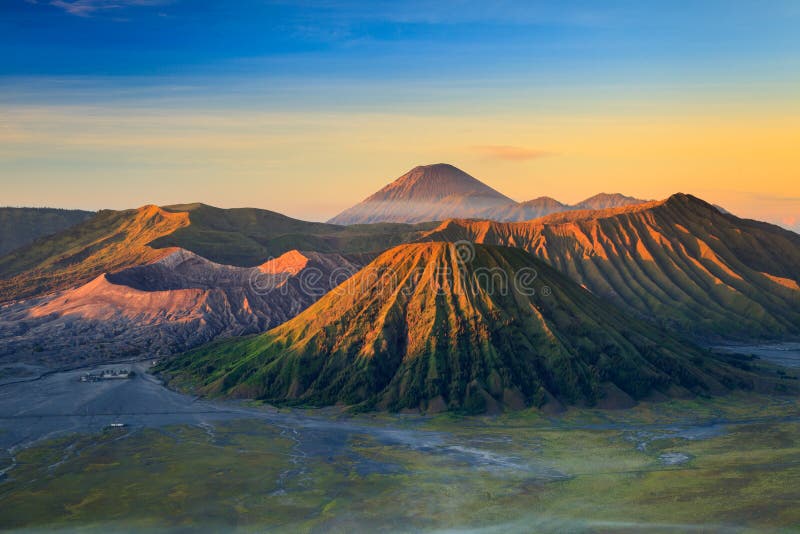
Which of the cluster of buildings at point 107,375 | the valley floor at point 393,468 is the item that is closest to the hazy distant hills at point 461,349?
the valley floor at point 393,468

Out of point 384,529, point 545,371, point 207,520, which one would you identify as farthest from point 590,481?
point 545,371

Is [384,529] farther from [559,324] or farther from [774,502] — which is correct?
[559,324]

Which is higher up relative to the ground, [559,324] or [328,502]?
[559,324]

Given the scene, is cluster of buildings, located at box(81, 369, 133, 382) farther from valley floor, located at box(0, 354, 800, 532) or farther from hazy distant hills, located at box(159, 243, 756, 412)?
valley floor, located at box(0, 354, 800, 532)

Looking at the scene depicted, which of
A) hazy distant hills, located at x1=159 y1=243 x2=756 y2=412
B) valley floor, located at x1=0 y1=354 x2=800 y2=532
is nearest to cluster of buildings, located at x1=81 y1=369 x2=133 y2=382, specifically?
hazy distant hills, located at x1=159 y1=243 x2=756 y2=412

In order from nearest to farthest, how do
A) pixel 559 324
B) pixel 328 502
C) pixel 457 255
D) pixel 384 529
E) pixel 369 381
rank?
pixel 384 529 → pixel 328 502 → pixel 369 381 → pixel 559 324 → pixel 457 255

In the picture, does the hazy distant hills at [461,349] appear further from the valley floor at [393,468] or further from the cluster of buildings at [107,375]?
the cluster of buildings at [107,375]

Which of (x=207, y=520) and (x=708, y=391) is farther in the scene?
(x=708, y=391)
